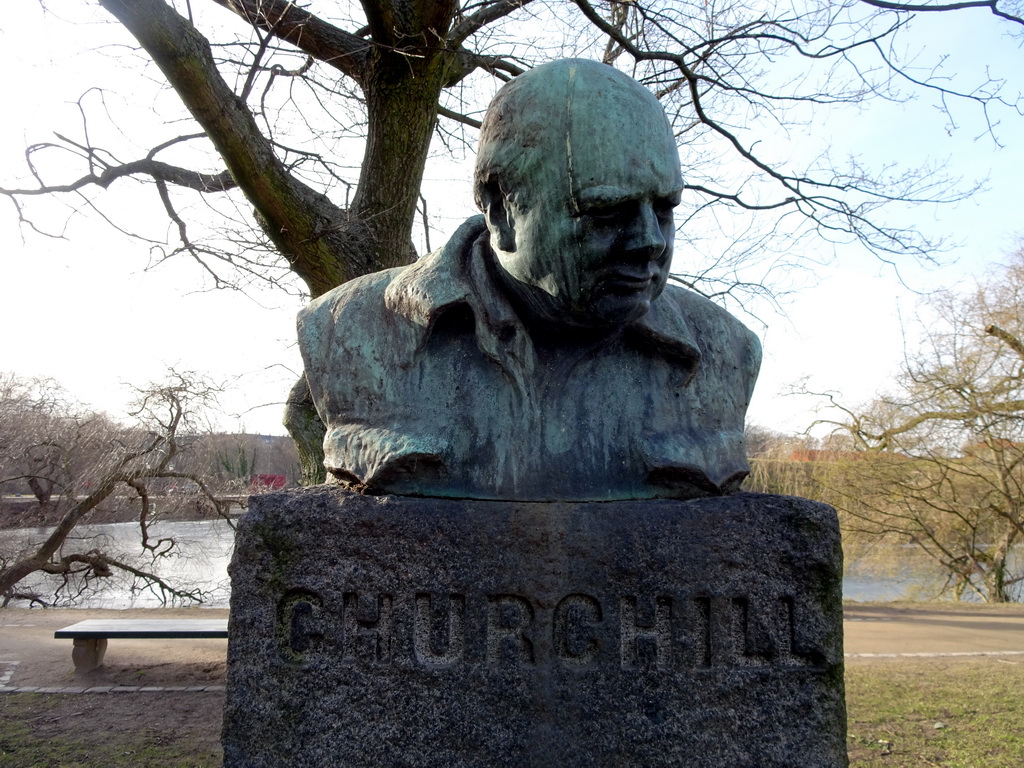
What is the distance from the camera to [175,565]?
1136 centimetres

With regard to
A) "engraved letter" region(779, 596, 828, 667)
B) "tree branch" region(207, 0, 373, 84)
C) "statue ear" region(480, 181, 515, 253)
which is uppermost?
"tree branch" region(207, 0, 373, 84)

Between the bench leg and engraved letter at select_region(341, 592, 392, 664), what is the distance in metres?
5.75

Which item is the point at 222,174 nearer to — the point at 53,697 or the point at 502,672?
the point at 53,697

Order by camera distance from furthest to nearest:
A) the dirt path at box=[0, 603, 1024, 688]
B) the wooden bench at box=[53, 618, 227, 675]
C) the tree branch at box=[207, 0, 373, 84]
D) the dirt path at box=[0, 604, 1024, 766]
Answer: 1. the dirt path at box=[0, 603, 1024, 688]
2. the wooden bench at box=[53, 618, 227, 675]
3. the tree branch at box=[207, 0, 373, 84]
4. the dirt path at box=[0, 604, 1024, 766]

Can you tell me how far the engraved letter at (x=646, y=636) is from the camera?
1609mm

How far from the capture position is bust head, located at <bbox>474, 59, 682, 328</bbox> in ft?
5.11

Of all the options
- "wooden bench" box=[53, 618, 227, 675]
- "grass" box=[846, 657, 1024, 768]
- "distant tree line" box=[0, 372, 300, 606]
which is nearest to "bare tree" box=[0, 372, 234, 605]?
"distant tree line" box=[0, 372, 300, 606]

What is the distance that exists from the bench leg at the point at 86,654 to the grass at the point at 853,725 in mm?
596

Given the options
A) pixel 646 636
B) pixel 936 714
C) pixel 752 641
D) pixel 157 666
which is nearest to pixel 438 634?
pixel 646 636

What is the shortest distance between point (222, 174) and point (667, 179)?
19.6ft

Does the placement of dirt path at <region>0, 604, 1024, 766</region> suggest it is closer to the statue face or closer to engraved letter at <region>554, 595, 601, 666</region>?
engraved letter at <region>554, 595, 601, 666</region>

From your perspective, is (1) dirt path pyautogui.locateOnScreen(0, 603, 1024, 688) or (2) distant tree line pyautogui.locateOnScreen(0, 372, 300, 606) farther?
(2) distant tree line pyautogui.locateOnScreen(0, 372, 300, 606)

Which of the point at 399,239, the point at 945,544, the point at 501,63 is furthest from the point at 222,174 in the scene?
the point at 945,544

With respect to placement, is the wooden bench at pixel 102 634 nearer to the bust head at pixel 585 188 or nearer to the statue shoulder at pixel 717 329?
the statue shoulder at pixel 717 329
